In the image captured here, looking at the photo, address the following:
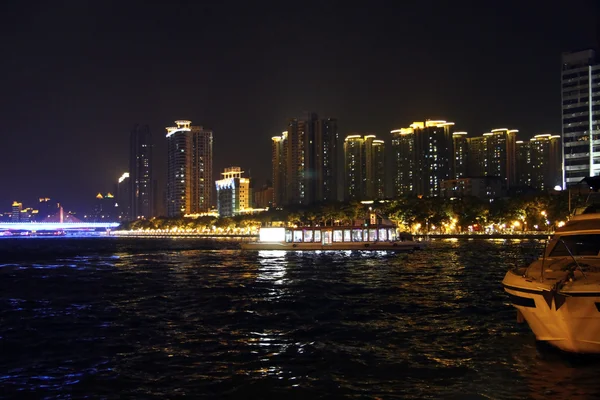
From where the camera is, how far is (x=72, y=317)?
2534cm

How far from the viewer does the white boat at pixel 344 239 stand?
83.4 metres

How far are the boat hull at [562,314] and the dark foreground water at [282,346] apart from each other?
56 cm

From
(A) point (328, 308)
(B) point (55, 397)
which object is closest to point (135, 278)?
(A) point (328, 308)

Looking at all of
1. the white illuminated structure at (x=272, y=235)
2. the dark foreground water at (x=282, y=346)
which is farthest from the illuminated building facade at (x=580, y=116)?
the dark foreground water at (x=282, y=346)

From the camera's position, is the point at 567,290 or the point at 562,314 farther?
the point at 562,314

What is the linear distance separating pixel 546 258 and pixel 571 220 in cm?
148

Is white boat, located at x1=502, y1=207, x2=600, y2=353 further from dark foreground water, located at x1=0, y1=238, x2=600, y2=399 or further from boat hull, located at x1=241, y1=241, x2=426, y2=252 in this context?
boat hull, located at x1=241, y1=241, x2=426, y2=252

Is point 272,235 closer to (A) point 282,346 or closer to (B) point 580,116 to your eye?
(A) point 282,346

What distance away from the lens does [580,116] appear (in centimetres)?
14212

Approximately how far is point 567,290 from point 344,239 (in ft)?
240

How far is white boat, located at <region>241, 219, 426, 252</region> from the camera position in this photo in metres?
83.4

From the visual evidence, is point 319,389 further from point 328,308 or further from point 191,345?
point 328,308

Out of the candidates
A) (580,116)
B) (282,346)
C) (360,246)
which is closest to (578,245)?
(282,346)

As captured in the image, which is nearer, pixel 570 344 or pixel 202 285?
pixel 570 344
